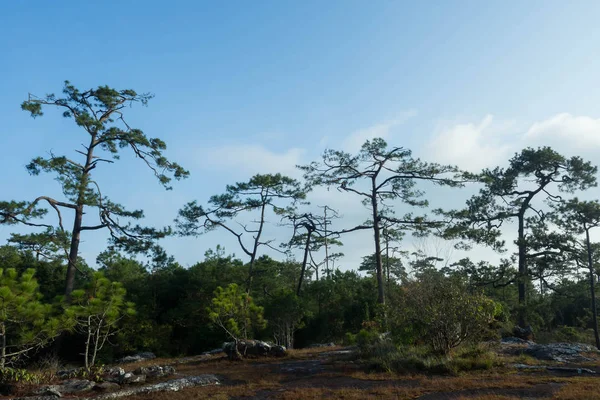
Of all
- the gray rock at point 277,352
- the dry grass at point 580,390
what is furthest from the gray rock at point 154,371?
the dry grass at point 580,390

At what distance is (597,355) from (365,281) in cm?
1327

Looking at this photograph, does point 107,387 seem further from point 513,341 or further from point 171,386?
point 513,341

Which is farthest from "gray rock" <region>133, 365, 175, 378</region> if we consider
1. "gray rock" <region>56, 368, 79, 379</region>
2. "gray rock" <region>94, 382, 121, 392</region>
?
"gray rock" <region>56, 368, 79, 379</region>

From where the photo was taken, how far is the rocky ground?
27.4 feet

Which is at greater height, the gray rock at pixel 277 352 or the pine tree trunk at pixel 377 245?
the pine tree trunk at pixel 377 245

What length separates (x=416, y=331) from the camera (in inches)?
486

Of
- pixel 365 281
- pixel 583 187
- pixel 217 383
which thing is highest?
pixel 583 187

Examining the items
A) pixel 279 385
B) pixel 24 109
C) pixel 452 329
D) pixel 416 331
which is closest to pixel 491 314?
pixel 452 329

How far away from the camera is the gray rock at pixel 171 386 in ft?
32.1

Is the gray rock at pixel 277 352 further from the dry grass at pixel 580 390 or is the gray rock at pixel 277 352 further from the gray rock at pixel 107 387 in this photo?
the dry grass at pixel 580 390

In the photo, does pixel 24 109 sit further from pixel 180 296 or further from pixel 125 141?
pixel 180 296

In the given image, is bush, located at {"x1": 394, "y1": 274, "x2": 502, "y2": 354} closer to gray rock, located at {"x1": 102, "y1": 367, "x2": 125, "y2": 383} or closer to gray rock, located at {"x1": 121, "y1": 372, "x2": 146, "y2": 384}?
gray rock, located at {"x1": 121, "y1": 372, "x2": 146, "y2": 384}

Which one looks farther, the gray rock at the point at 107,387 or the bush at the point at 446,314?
the bush at the point at 446,314

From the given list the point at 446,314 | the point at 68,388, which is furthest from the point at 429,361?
the point at 68,388
